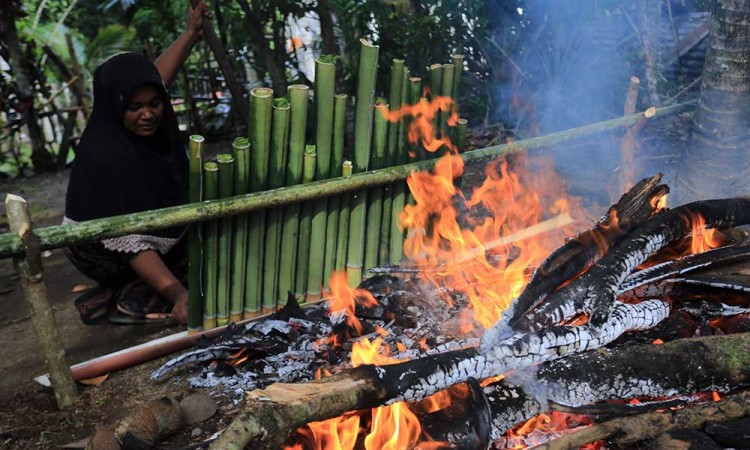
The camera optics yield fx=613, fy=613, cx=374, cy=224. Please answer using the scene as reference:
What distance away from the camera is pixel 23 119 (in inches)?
298

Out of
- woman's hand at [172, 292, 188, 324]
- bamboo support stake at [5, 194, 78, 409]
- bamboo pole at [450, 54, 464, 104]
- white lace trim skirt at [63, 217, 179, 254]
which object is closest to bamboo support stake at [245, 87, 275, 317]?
woman's hand at [172, 292, 188, 324]

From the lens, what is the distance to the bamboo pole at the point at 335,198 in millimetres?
3475

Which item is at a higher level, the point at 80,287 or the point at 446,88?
the point at 446,88

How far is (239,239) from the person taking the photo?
3.32m

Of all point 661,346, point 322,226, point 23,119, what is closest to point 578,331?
point 661,346

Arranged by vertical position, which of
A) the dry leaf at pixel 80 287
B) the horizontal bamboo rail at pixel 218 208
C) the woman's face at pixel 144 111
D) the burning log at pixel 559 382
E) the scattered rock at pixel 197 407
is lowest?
the dry leaf at pixel 80 287

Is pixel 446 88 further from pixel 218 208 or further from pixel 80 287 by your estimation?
pixel 80 287

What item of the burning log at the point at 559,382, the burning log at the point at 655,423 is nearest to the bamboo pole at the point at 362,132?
the burning log at the point at 559,382

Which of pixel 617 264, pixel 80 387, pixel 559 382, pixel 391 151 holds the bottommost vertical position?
pixel 80 387

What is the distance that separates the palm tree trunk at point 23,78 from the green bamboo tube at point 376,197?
215 inches

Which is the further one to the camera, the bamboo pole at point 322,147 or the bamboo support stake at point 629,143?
the bamboo support stake at point 629,143

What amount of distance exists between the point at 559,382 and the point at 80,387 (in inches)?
91.4

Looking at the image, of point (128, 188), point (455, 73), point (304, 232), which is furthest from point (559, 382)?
point (128, 188)

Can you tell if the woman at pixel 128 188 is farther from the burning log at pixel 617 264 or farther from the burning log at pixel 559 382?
the burning log at pixel 617 264
